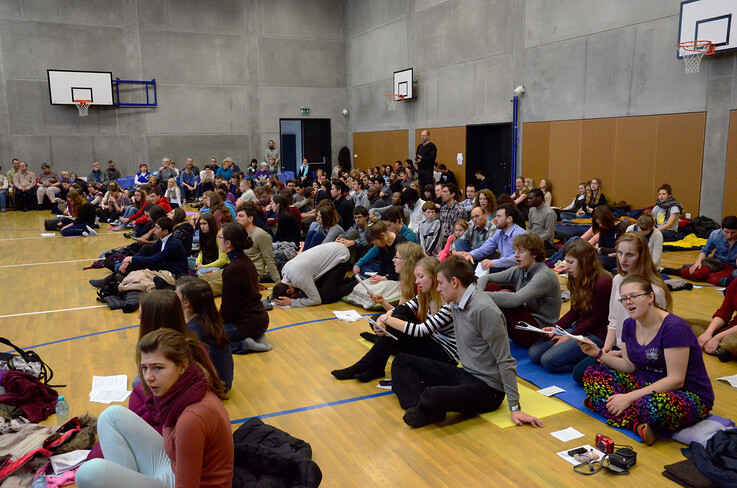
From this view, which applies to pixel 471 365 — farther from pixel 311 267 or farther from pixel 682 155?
pixel 682 155

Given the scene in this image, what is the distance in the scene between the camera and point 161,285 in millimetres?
7043

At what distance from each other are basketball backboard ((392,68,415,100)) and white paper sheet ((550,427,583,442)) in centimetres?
1611

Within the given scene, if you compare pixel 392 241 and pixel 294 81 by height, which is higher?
pixel 294 81

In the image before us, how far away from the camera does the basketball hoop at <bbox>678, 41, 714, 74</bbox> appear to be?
1031 centimetres

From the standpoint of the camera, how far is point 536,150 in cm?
1461

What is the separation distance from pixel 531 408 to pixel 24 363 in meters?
4.13

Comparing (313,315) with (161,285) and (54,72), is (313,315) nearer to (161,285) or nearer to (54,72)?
(161,285)

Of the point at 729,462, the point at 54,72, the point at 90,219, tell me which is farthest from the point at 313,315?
the point at 54,72

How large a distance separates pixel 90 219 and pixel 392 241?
30.1ft

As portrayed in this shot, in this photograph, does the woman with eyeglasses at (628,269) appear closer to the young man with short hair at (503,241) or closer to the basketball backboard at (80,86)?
the young man with short hair at (503,241)

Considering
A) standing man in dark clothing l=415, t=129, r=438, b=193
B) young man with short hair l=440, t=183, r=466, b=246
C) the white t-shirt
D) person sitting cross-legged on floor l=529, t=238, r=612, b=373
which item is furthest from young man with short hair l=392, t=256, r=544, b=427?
standing man in dark clothing l=415, t=129, r=438, b=193

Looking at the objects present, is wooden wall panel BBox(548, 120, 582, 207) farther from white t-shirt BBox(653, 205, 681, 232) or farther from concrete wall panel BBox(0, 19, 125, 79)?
concrete wall panel BBox(0, 19, 125, 79)

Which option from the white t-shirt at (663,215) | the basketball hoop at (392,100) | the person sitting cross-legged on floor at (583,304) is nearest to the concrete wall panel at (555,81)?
the white t-shirt at (663,215)

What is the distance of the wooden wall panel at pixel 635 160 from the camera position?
11.9 metres
